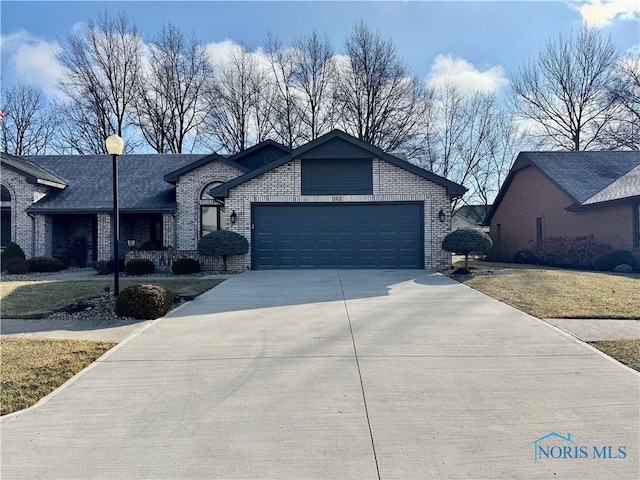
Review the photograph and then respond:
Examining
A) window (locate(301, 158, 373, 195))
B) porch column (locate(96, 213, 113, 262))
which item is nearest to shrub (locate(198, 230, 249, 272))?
window (locate(301, 158, 373, 195))

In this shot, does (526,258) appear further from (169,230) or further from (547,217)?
(169,230)

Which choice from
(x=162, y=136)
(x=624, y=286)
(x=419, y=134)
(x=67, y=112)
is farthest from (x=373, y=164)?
(x=67, y=112)

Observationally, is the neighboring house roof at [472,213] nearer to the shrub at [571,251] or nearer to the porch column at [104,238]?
the shrub at [571,251]

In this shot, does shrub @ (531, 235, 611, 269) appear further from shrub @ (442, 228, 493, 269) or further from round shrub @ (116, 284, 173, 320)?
round shrub @ (116, 284, 173, 320)

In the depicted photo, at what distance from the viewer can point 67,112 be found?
33.2 metres

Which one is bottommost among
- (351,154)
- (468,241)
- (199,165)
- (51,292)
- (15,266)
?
(51,292)

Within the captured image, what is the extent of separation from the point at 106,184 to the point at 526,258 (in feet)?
72.2

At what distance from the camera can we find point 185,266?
579 inches

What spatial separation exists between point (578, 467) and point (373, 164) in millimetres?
13306

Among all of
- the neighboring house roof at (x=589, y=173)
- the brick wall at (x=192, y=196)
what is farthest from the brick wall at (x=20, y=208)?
the neighboring house roof at (x=589, y=173)

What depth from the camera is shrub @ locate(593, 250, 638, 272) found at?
15.8 metres

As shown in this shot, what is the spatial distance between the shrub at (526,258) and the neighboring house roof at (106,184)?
17.9 meters

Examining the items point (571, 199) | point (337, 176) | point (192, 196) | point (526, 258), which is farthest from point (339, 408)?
point (526, 258)

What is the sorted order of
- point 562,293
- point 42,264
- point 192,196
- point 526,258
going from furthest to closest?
point 526,258 < point 192,196 < point 42,264 < point 562,293
